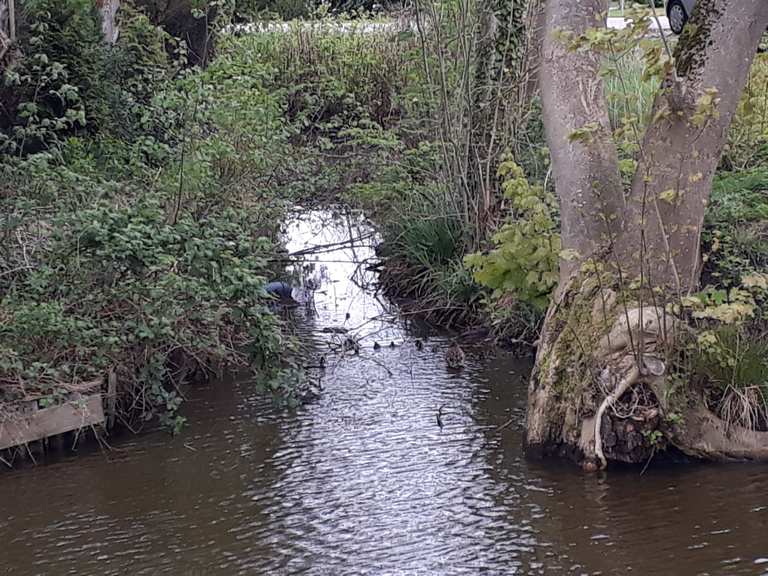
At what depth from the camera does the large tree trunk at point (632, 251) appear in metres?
6.70

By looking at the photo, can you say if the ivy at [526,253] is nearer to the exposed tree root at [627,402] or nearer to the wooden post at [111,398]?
the exposed tree root at [627,402]

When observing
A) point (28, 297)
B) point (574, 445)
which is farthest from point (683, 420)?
point (28, 297)

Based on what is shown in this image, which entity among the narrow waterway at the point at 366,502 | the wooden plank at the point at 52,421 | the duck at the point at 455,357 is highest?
the wooden plank at the point at 52,421

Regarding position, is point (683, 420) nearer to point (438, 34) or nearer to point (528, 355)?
point (528, 355)

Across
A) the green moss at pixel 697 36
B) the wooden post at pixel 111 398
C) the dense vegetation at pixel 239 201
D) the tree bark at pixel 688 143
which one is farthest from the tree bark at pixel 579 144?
the wooden post at pixel 111 398

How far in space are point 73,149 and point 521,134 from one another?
4.69 metres

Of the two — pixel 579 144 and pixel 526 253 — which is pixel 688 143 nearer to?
pixel 579 144

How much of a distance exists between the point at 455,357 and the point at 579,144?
10.0 ft

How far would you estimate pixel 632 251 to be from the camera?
23.1 ft

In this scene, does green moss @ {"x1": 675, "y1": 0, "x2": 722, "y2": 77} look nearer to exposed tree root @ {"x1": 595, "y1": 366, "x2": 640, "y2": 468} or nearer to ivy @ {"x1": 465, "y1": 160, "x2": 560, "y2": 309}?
ivy @ {"x1": 465, "y1": 160, "x2": 560, "y2": 309}

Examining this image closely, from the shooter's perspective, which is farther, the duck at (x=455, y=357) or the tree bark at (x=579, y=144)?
the duck at (x=455, y=357)

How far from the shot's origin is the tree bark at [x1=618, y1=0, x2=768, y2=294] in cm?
679

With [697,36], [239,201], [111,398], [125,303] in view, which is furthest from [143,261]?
[697,36]

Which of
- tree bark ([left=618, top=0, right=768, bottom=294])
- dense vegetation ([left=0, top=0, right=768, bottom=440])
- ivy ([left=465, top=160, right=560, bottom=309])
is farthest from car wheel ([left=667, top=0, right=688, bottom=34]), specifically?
tree bark ([left=618, top=0, right=768, bottom=294])
